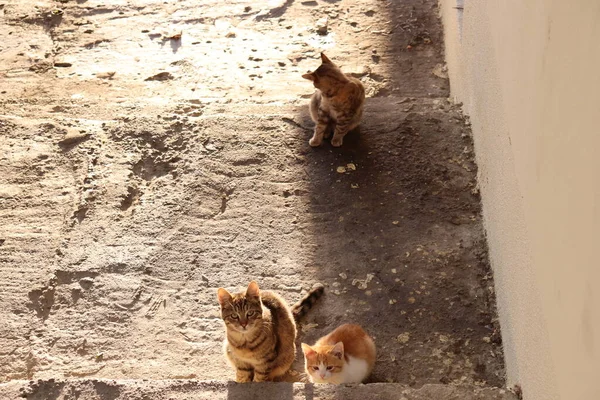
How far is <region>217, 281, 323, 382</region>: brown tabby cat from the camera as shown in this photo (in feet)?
10.5

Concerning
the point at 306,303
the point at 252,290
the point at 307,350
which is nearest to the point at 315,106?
→ the point at 306,303

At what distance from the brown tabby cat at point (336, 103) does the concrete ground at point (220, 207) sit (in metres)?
0.12

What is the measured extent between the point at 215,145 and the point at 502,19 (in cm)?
196

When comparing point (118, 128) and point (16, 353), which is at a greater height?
point (118, 128)

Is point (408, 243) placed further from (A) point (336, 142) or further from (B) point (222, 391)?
(B) point (222, 391)

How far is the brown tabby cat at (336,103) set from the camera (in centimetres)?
447

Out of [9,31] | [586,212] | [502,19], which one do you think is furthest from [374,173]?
[9,31]

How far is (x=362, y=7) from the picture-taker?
6148mm

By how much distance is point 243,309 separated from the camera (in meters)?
3.20

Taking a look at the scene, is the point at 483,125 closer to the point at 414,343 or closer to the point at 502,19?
the point at 502,19

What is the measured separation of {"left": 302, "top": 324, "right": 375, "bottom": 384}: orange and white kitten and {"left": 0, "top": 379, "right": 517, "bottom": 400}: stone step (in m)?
0.33

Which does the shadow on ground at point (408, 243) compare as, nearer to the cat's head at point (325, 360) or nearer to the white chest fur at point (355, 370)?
the white chest fur at point (355, 370)

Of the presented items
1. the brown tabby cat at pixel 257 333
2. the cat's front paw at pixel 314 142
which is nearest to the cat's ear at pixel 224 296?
the brown tabby cat at pixel 257 333

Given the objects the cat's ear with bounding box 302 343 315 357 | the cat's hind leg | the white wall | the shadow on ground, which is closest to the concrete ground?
the shadow on ground
